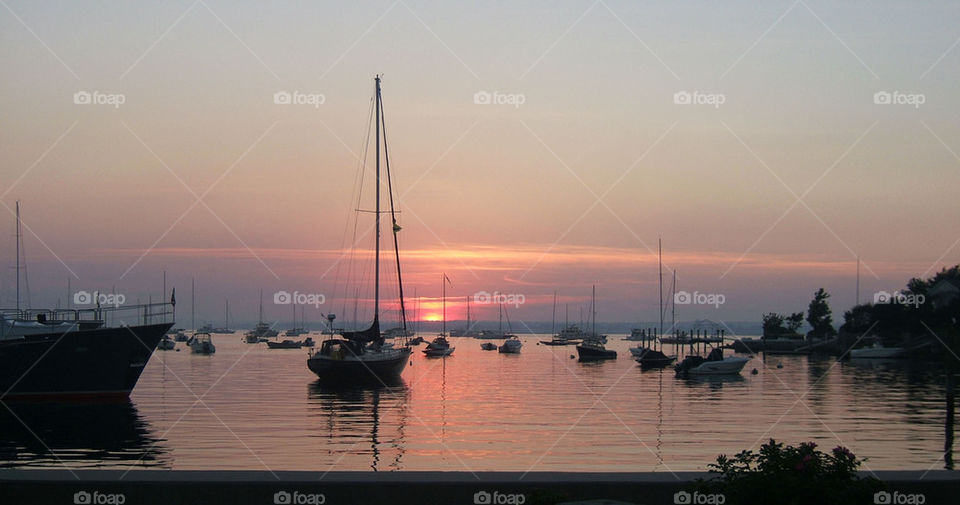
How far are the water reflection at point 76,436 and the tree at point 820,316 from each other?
129887mm

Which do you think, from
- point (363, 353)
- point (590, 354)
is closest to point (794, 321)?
point (590, 354)

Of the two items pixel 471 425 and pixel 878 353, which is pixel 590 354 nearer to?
pixel 878 353

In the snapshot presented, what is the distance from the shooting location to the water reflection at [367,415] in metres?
28.9

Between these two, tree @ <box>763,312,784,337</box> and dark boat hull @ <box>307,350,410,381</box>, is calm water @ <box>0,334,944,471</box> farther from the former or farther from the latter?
tree @ <box>763,312,784,337</box>

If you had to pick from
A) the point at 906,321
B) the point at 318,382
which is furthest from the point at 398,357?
the point at 906,321

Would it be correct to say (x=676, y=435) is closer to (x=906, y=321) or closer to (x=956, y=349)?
(x=956, y=349)

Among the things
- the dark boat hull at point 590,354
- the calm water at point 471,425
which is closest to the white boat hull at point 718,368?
the calm water at point 471,425

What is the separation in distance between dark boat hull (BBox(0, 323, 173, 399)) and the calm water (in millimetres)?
964

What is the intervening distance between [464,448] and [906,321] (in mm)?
99308

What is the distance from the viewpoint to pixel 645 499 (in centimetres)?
1010
